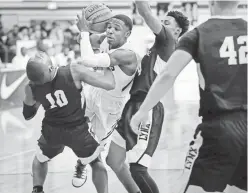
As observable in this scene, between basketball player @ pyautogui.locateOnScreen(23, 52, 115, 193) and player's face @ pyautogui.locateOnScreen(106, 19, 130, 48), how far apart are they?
0.34m

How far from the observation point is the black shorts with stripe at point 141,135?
4488 millimetres

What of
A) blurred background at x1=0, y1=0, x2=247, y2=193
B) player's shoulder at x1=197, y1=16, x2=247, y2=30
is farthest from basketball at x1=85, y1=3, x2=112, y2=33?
player's shoulder at x1=197, y1=16, x2=247, y2=30

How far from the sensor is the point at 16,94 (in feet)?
44.1

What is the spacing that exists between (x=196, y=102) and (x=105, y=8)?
10779 mm

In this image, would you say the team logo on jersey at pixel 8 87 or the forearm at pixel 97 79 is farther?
the team logo on jersey at pixel 8 87

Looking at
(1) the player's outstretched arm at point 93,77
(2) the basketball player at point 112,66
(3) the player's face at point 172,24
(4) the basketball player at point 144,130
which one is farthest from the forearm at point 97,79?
(3) the player's face at point 172,24

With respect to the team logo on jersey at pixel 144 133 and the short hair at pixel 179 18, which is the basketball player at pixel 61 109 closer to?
the team logo on jersey at pixel 144 133

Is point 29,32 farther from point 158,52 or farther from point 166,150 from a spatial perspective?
point 158,52

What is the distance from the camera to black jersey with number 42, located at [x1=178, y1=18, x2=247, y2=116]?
2.95m

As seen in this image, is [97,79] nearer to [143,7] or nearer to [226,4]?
[143,7]

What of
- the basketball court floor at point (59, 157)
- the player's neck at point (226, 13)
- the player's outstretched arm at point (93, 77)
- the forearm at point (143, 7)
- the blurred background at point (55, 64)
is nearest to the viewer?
the player's neck at point (226, 13)

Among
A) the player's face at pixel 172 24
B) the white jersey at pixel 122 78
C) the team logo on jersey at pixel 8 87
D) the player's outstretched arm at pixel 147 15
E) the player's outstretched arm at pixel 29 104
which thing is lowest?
the team logo on jersey at pixel 8 87

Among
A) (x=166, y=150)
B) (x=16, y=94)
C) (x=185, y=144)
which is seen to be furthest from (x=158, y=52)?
(x=16, y=94)

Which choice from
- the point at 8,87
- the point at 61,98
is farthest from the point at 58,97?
the point at 8,87
